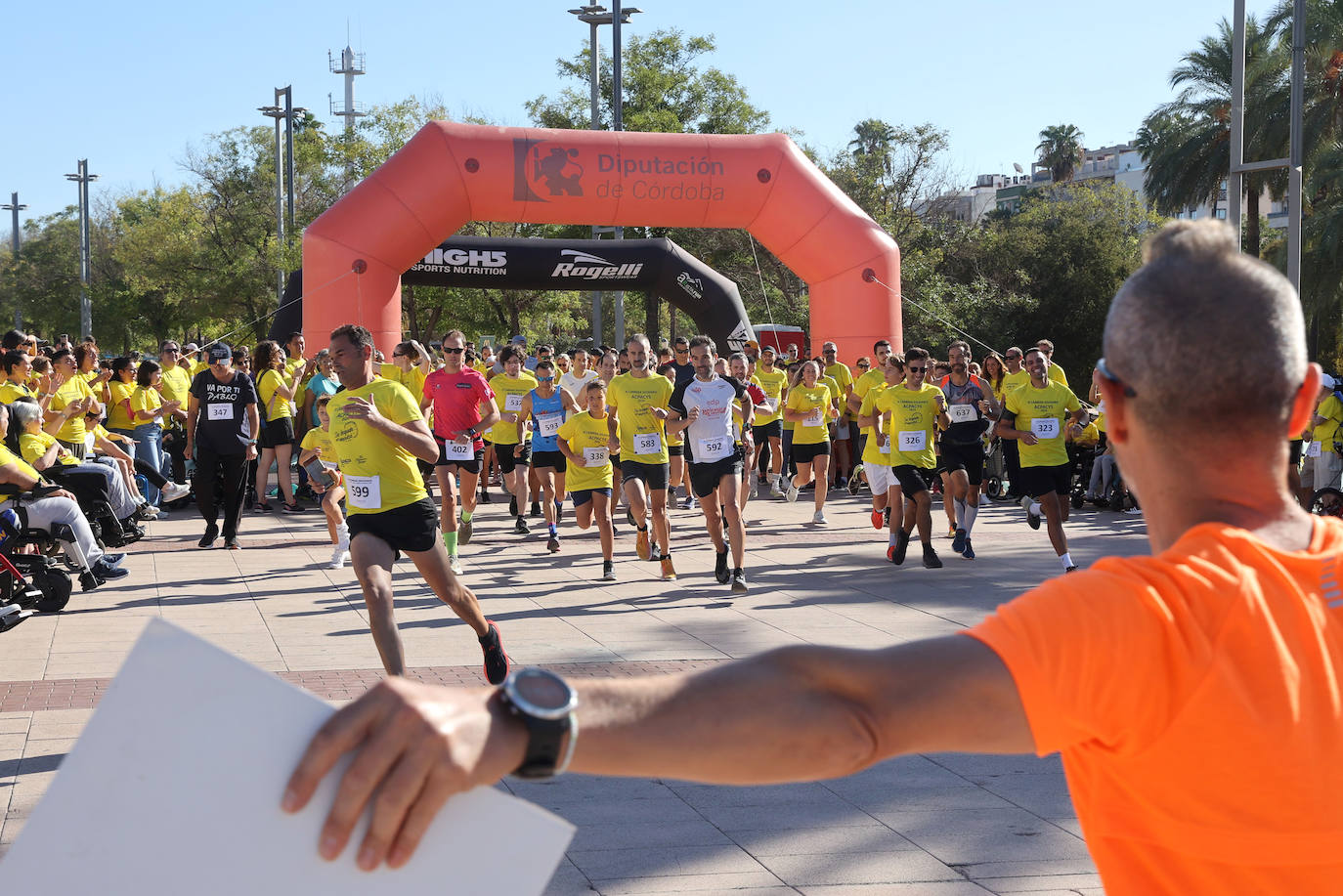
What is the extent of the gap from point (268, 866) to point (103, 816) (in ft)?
0.46

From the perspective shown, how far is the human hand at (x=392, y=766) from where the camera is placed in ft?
3.36

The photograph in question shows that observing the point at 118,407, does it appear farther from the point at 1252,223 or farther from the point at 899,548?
the point at 1252,223

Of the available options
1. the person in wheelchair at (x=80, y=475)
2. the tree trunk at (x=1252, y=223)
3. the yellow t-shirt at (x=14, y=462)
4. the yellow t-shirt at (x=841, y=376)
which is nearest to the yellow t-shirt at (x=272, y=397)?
the person in wheelchair at (x=80, y=475)

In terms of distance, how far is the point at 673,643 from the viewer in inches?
318

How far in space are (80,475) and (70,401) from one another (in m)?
1.55

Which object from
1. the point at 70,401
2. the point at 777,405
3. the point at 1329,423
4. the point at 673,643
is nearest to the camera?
the point at 673,643

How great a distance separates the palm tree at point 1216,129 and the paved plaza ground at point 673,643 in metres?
20.1

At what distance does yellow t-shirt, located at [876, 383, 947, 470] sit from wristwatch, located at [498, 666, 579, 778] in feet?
33.9

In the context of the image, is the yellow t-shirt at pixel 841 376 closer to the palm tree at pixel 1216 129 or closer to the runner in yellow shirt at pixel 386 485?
the runner in yellow shirt at pixel 386 485

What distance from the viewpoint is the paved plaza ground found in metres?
4.44

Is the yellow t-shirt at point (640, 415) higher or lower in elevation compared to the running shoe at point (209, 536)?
higher

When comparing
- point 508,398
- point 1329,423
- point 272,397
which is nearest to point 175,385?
point 272,397

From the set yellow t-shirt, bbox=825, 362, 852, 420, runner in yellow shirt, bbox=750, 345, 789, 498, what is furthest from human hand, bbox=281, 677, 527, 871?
yellow t-shirt, bbox=825, 362, 852, 420

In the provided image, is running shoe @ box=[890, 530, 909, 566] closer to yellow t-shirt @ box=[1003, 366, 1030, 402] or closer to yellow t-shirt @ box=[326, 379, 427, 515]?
yellow t-shirt @ box=[1003, 366, 1030, 402]
